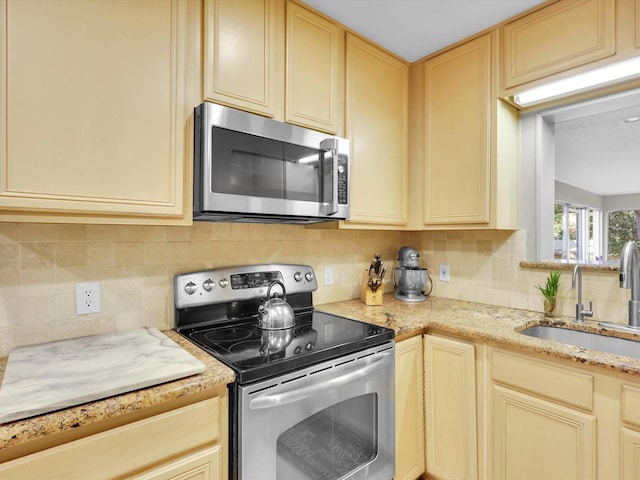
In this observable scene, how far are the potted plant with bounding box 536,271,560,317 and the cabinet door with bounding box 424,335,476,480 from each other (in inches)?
22.3

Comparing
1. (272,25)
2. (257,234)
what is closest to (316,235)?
(257,234)

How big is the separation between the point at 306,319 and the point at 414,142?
124 centimetres

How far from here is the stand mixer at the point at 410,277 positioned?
84.8 inches

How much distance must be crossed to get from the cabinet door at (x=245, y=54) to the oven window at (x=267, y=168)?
0.54 feet

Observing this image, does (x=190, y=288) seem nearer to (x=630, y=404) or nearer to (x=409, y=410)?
(x=409, y=410)

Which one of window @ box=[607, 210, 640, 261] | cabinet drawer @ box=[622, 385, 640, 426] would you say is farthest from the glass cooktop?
window @ box=[607, 210, 640, 261]

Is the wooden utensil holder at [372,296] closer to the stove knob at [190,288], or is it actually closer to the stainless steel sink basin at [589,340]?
the stainless steel sink basin at [589,340]

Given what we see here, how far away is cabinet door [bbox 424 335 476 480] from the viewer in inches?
60.2

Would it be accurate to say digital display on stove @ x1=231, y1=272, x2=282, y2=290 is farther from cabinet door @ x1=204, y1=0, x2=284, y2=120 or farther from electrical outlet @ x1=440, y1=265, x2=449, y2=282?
electrical outlet @ x1=440, y1=265, x2=449, y2=282

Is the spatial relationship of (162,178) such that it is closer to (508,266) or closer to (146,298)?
(146,298)

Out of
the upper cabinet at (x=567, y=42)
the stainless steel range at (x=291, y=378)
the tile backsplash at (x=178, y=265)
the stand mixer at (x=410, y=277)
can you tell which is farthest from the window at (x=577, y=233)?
the stainless steel range at (x=291, y=378)

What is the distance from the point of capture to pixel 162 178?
3.97ft

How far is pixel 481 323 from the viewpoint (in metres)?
1.62

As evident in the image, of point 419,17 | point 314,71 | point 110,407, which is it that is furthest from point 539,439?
point 419,17
